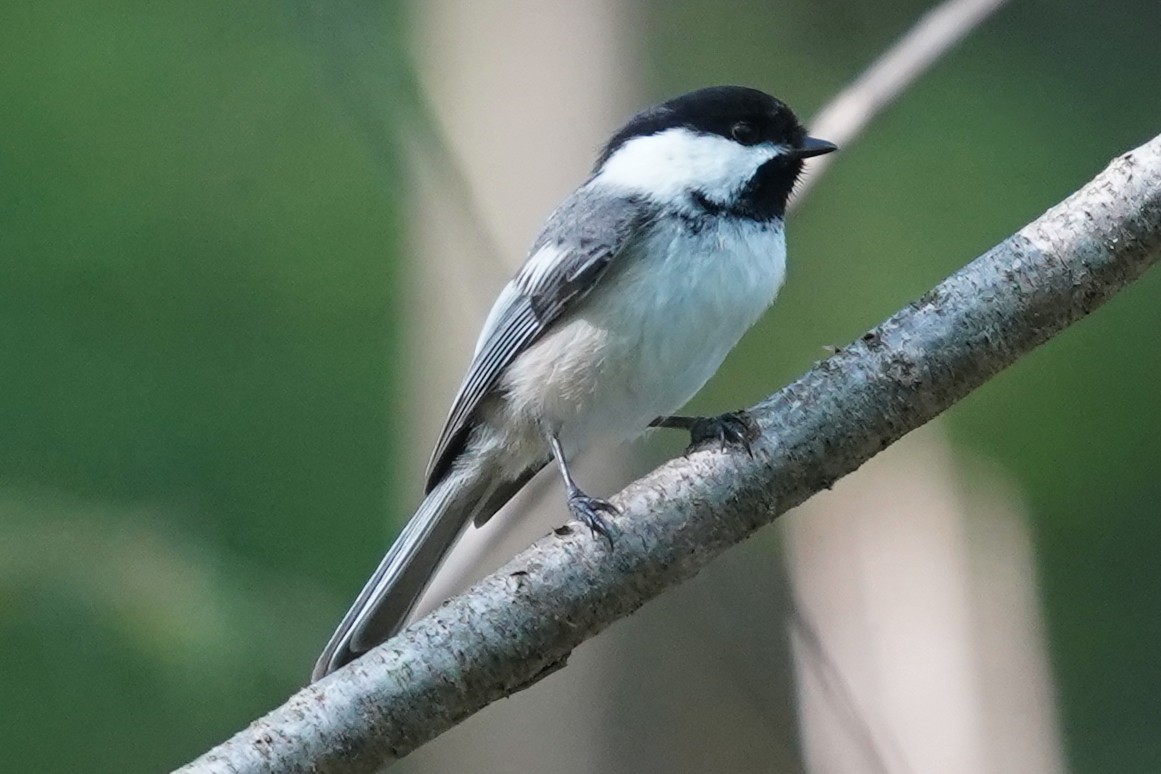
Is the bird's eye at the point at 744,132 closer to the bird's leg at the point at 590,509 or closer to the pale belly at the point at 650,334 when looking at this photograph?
the pale belly at the point at 650,334

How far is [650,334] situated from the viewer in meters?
1.46

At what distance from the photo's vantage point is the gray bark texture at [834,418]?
1.04 m

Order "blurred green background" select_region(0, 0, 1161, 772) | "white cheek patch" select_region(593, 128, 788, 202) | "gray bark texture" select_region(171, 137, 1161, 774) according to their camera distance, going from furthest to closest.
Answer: "blurred green background" select_region(0, 0, 1161, 772) < "white cheek patch" select_region(593, 128, 788, 202) < "gray bark texture" select_region(171, 137, 1161, 774)

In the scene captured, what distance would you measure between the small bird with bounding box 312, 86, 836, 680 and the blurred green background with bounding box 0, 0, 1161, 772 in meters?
0.49

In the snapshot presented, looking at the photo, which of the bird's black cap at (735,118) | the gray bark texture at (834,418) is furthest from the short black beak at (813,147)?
the gray bark texture at (834,418)

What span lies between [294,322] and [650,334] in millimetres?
1438

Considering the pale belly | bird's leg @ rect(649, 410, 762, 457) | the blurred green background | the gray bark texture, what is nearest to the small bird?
the pale belly

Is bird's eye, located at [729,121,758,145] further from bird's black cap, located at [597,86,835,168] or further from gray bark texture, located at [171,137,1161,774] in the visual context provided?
gray bark texture, located at [171,137,1161,774]

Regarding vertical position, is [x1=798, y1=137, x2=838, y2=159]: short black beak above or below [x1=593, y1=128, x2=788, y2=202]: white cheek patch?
below

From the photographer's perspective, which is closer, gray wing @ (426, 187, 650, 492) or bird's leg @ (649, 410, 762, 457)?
bird's leg @ (649, 410, 762, 457)

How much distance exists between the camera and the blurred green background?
2232 mm

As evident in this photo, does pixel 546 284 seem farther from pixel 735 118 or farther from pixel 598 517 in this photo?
pixel 598 517

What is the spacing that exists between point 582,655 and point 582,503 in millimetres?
770

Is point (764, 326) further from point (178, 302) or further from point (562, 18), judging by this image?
point (178, 302)
